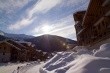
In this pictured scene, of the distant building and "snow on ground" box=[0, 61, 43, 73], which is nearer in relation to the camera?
the distant building

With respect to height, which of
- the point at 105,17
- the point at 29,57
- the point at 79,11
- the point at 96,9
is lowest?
the point at 29,57

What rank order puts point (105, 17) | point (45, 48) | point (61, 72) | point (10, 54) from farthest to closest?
point (45, 48) < point (10, 54) < point (105, 17) < point (61, 72)

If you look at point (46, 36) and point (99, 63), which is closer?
point (99, 63)

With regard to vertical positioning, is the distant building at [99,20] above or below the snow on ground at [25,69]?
above

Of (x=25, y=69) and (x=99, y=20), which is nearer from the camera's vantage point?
(x=99, y=20)

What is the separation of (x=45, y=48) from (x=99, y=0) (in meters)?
89.5

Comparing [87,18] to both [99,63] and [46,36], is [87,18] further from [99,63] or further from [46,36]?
[46,36]

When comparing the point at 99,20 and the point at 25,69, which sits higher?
the point at 99,20

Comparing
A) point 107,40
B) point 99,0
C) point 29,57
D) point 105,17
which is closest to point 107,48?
point 107,40

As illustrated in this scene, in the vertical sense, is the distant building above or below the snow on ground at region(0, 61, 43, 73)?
above

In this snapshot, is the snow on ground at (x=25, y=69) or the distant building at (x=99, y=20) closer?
the distant building at (x=99, y=20)

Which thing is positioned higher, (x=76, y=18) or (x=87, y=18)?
(x=76, y=18)

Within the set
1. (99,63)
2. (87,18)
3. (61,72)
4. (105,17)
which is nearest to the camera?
(99,63)

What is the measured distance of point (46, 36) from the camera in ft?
388
